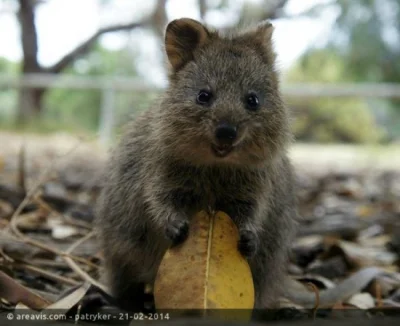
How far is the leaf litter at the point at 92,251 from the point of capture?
3295 mm

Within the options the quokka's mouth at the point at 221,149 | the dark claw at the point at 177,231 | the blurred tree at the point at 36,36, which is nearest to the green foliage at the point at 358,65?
the blurred tree at the point at 36,36

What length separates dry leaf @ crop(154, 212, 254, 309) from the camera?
2.65 metres

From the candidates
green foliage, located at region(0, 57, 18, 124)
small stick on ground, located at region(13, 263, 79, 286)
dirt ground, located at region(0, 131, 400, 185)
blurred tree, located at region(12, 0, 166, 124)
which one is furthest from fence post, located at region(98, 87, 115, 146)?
small stick on ground, located at region(13, 263, 79, 286)

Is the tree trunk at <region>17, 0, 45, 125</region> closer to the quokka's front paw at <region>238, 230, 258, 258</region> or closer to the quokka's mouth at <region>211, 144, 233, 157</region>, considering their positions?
the quokka's mouth at <region>211, 144, 233, 157</region>

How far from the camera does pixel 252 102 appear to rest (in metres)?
3.28

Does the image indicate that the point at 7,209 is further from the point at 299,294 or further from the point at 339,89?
the point at 339,89

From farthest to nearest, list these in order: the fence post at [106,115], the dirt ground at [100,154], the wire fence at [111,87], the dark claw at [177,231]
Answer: the fence post at [106,115] < the wire fence at [111,87] < the dirt ground at [100,154] < the dark claw at [177,231]

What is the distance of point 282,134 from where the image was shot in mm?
3461

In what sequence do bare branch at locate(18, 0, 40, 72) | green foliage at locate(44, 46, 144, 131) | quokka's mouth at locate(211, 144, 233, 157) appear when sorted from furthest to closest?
1. green foliage at locate(44, 46, 144, 131)
2. bare branch at locate(18, 0, 40, 72)
3. quokka's mouth at locate(211, 144, 233, 157)

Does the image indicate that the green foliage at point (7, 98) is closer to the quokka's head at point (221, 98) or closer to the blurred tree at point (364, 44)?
the blurred tree at point (364, 44)

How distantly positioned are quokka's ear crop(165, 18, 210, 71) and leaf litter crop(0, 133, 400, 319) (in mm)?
1303

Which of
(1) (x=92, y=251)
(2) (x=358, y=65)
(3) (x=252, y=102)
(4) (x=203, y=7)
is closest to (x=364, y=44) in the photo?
(2) (x=358, y=65)

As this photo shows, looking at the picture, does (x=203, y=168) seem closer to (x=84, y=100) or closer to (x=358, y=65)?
(x=358, y=65)

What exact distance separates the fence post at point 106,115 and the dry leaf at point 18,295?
12156mm
